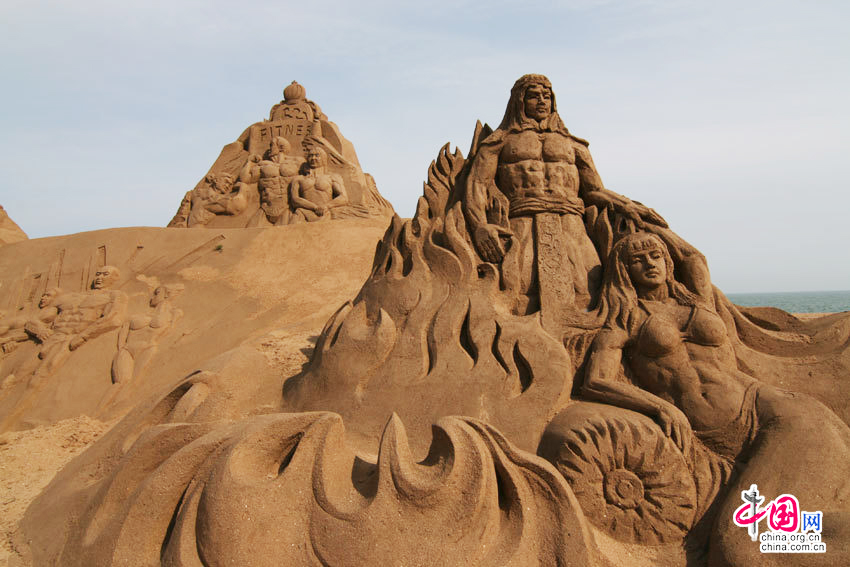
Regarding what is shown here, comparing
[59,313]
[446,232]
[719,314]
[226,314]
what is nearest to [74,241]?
[59,313]

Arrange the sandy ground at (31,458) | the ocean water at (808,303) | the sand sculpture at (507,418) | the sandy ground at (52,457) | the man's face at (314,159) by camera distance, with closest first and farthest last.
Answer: the sand sculpture at (507,418)
the sandy ground at (52,457)
the sandy ground at (31,458)
the man's face at (314,159)
the ocean water at (808,303)

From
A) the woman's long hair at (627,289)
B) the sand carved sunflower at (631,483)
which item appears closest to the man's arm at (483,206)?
the woman's long hair at (627,289)

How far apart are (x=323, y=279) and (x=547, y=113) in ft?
18.8

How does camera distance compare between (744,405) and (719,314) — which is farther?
(719,314)

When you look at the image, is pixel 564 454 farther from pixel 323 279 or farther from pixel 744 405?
pixel 323 279

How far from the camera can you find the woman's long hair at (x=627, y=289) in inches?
144

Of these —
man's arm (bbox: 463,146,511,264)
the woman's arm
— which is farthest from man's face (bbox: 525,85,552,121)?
the woman's arm

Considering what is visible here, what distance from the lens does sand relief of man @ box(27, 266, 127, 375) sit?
26.1 feet

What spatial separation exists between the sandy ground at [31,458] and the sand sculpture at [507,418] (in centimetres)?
47

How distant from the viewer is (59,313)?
8.52 metres

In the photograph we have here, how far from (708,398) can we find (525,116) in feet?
8.28

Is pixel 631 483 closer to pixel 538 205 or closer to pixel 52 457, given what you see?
pixel 538 205

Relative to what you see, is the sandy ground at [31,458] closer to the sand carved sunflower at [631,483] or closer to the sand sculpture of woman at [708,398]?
the sand carved sunflower at [631,483]

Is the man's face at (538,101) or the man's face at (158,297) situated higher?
the man's face at (538,101)
